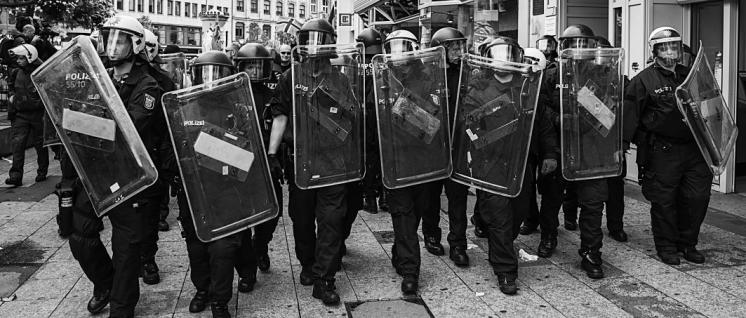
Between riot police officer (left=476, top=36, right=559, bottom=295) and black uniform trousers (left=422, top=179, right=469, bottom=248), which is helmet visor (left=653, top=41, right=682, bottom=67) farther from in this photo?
black uniform trousers (left=422, top=179, right=469, bottom=248)

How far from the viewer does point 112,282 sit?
464 centimetres

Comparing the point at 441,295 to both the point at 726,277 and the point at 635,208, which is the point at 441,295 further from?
the point at 635,208

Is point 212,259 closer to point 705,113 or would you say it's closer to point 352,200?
point 352,200

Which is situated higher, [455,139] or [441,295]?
[455,139]

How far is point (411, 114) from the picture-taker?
4.92 metres

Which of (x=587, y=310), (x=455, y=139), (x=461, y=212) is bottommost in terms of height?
(x=587, y=310)

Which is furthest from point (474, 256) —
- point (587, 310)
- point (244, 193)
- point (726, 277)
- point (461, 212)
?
point (244, 193)

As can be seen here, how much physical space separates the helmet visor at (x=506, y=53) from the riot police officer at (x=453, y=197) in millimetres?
676

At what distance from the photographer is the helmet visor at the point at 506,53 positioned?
4.92 metres

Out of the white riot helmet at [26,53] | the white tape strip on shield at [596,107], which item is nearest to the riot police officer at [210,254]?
the white tape strip on shield at [596,107]

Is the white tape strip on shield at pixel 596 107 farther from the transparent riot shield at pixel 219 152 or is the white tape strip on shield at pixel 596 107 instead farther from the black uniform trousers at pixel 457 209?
the transparent riot shield at pixel 219 152

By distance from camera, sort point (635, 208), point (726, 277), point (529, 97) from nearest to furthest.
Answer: point (529, 97)
point (726, 277)
point (635, 208)

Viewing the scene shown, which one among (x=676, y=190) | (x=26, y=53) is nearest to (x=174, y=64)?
(x=26, y=53)

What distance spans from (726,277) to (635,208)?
261 centimetres
